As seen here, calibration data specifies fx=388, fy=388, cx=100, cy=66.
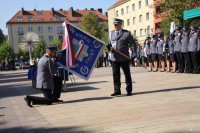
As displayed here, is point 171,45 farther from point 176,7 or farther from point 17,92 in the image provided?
point 176,7

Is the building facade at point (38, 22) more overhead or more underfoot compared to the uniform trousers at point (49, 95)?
more overhead

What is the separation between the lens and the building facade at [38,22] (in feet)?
399

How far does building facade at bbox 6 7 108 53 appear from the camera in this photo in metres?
122

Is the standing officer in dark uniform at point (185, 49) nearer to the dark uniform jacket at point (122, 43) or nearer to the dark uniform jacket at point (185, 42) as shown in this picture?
the dark uniform jacket at point (185, 42)

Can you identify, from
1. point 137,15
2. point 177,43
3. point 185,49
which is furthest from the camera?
point 137,15

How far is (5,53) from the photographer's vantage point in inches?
3573

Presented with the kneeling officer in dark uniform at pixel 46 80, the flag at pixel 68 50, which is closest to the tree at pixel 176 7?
the flag at pixel 68 50

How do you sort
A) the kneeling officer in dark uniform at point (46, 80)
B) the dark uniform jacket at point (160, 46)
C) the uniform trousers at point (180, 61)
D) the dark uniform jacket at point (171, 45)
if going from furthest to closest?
the dark uniform jacket at point (160, 46) < the dark uniform jacket at point (171, 45) < the uniform trousers at point (180, 61) < the kneeling officer in dark uniform at point (46, 80)

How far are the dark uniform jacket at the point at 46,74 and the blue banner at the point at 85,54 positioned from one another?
2093mm

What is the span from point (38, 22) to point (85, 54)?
113187 millimetres

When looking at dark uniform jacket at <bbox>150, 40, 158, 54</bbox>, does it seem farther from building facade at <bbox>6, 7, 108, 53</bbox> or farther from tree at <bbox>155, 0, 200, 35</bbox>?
building facade at <bbox>6, 7, 108, 53</bbox>

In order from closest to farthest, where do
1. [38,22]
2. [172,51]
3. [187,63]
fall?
[187,63] < [172,51] < [38,22]

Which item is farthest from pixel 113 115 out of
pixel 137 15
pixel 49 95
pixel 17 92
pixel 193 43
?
pixel 137 15

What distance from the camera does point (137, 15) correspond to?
287 ft
